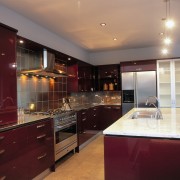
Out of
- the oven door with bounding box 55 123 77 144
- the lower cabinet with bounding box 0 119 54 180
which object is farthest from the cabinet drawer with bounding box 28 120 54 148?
the oven door with bounding box 55 123 77 144

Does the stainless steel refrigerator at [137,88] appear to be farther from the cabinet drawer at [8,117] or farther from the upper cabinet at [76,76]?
the cabinet drawer at [8,117]

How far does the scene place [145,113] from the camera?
3.44 metres

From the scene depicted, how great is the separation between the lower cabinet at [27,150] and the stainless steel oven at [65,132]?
20 cm

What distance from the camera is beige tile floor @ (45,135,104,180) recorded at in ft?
9.40

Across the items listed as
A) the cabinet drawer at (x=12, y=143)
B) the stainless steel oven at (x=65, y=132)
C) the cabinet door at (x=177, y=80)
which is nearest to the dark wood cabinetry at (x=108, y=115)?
the cabinet door at (x=177, y=80)

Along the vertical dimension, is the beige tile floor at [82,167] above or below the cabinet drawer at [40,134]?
below

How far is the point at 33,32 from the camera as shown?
3.54 metres

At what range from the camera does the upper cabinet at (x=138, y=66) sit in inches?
205

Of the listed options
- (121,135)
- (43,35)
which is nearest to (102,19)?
(43,35)

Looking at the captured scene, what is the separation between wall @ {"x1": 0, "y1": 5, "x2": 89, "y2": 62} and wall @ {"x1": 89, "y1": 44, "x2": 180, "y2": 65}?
3.92 ft

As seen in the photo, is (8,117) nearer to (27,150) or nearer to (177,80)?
(27,150)

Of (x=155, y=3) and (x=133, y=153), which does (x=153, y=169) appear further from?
(x=155, y=3)

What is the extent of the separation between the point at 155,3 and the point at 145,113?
71.3 inches

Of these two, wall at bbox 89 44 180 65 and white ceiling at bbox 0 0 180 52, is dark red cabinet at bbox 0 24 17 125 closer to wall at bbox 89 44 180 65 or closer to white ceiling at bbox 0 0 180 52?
white ceiling at bbox 0 0 180 52
